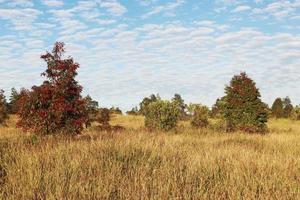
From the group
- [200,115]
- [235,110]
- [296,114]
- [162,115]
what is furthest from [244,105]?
[296,114]

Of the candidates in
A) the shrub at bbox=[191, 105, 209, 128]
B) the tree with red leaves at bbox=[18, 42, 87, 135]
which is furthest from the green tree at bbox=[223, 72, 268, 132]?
the tree with red leaves at bbox=[18, 42, 87, 135]

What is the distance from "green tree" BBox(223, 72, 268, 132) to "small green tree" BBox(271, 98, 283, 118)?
90.0 ft

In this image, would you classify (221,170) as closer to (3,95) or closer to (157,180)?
(157,180)

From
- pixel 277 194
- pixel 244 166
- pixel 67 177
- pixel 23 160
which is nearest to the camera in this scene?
pixel 277 194

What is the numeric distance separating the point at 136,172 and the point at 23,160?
186 cm

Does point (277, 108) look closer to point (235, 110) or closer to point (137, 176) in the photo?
point (235, 110)

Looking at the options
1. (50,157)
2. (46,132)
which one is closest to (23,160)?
(50,157)

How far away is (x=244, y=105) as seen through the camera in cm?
2538

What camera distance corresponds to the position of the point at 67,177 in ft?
21.4

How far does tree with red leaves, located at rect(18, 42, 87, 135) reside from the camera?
14.8 meters

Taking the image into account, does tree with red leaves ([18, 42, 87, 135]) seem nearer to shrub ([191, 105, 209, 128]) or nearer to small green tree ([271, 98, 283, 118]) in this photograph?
shrub ([191, 105, 209, 128])

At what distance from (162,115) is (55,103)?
11.7 meters

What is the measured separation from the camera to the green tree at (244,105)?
25111 millimetres

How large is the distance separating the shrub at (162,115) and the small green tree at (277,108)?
28.6 metres
